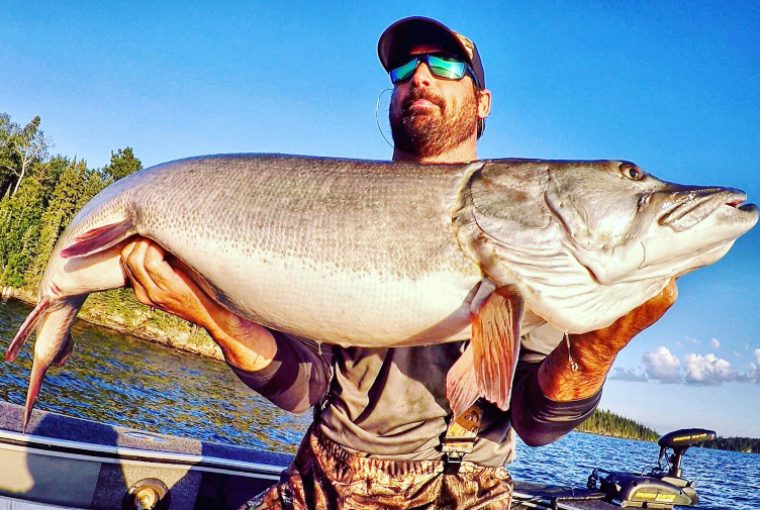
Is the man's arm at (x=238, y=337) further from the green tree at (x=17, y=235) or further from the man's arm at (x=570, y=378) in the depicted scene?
the green tree at (x=17, y=235)

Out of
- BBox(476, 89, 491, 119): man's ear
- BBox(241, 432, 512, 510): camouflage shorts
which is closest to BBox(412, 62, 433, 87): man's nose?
BBox(476, 89, 491, 119): man's ear

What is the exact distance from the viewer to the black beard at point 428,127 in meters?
3.05

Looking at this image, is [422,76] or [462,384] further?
[422,76]

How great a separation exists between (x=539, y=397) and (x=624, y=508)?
9.74 feet

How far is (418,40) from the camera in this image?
3197 mm

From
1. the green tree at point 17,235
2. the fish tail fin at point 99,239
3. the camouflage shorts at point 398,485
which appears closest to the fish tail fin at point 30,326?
the fish tail fin at point 99,239

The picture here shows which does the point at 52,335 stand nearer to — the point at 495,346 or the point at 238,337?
the point at 238,337

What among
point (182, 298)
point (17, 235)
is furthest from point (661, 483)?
point (17, 235)

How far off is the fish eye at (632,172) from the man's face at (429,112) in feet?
3.78

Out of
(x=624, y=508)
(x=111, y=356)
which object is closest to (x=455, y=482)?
(x=624, y=508)

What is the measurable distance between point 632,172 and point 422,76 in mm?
1443

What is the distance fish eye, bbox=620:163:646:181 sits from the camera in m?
2.12

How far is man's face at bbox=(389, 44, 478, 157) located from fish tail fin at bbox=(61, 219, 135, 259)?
1.55 m

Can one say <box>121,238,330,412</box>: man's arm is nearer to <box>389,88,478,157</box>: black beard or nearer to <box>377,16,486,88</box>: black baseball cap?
<box>389,88,478,157</box>: black beard
